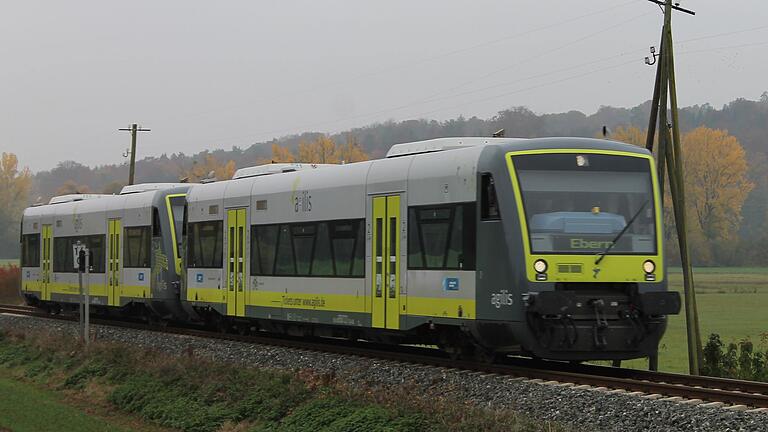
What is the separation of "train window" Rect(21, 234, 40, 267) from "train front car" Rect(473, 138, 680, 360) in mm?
24209

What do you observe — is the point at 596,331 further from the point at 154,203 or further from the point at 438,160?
the point at 154,203

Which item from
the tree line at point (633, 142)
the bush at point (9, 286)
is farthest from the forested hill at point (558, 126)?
the bush at point (9, 286)

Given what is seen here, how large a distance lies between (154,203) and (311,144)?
63199 mm

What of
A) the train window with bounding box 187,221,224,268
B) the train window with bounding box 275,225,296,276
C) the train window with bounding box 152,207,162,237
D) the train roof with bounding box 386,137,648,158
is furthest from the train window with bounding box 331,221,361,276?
the train window with bounding box 152,207,162,237

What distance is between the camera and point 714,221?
86750 mm

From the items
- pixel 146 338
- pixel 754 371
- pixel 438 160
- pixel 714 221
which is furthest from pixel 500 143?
pixel 714 221

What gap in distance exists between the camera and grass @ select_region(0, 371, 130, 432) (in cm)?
1653

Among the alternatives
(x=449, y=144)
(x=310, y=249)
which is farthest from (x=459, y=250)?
(x=310, y=249)

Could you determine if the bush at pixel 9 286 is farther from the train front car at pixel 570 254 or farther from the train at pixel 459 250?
the train front car at pixel 570 254

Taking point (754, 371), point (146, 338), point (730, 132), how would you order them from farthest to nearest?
point (730, 132) → point (146, 338) → point (754, 371)

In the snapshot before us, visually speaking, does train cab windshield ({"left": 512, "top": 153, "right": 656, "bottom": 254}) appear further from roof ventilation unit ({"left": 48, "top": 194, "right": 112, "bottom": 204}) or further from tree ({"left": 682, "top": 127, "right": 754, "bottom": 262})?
tree ({"left": 682, "top": 127, "right": 754, "bottom": 262})

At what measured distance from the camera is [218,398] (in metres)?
16.8

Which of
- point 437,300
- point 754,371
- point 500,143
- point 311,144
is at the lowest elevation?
point 754,371

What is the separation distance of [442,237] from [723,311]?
3559 centimetres
